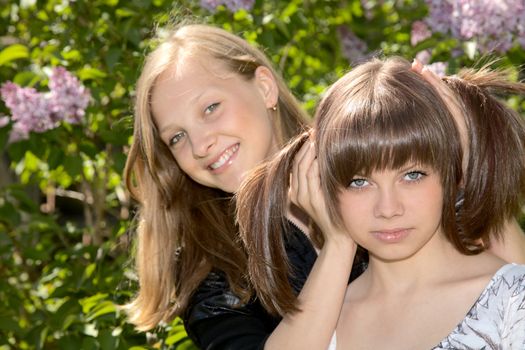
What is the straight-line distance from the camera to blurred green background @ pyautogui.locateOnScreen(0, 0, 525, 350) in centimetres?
328

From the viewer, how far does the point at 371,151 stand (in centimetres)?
209

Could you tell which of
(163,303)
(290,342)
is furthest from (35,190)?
(290,342)

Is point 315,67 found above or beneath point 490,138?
beneath

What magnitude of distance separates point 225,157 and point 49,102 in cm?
82

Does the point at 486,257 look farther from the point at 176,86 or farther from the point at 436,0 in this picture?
the point at 436,0

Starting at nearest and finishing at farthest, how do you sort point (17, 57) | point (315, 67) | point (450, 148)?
point (450, 148)
point (17, 57)
point (315, 67)

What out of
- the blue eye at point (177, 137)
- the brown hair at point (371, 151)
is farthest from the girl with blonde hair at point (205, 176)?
the brown hair at point (371, 151)

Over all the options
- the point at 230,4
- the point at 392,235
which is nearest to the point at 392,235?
the point at 392,235

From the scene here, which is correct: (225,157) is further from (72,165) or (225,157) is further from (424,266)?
(72,165)

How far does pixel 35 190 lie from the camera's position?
4.65 m

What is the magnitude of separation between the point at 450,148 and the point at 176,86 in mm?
948

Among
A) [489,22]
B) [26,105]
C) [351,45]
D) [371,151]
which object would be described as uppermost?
[371,151]

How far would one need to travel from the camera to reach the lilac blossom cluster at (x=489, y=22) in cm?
322

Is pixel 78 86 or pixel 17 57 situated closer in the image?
pixel 78 86
